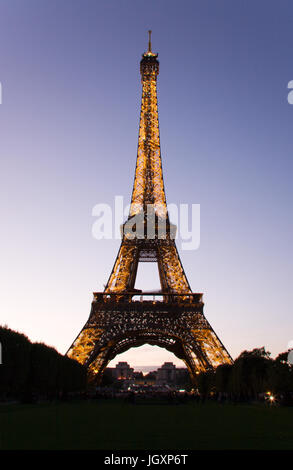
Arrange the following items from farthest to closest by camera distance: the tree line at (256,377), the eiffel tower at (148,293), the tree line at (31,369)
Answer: the eiffel tower at (148,293)
the tree line at (256,377)
the tree line at (31,369)

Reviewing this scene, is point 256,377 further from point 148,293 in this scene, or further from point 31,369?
point 31,369

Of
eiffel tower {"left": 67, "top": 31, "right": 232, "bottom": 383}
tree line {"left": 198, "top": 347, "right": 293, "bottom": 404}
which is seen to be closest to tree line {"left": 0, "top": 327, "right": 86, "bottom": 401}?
eiffel tower {"left": 67, "top": 31, "right": 232, "bottom": 383}

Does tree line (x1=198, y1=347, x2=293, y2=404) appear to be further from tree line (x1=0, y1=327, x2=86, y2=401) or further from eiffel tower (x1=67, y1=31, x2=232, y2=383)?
tree line (x1=0, y1=327, x2=86, y2=401)

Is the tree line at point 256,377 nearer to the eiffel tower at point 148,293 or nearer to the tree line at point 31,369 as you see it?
the eiffel tower at point 148,293

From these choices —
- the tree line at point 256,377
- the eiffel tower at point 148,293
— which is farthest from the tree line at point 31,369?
A: the tree line at point 256,377

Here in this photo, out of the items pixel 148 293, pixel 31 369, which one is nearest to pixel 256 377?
pixel 148 293
